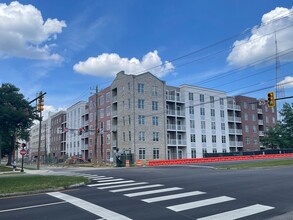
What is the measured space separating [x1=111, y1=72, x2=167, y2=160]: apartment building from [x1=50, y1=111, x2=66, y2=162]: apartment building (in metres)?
35.7

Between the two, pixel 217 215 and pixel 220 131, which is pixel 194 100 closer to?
pixel 220 131

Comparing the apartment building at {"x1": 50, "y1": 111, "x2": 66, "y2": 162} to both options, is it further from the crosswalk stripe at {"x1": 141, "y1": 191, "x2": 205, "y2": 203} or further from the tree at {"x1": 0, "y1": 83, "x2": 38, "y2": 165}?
the crosswalk stripe at {"x1": 141, "y1": 191, "x2": 205, "y2": 203}

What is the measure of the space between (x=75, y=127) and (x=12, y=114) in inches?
1975

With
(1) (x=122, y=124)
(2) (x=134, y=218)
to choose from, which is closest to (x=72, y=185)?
(2) (x=134, y=218)

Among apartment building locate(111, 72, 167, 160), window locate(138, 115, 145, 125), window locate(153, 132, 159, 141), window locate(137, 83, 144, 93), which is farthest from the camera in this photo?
window locate(153, 132, 159, 141)

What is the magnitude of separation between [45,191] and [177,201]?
619 cm

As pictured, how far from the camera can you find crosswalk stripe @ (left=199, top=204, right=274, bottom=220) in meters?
6.97

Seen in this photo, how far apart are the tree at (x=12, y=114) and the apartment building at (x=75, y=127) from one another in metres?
17.1

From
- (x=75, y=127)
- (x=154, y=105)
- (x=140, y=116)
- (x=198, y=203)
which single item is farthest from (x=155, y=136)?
(x=198, y=203)

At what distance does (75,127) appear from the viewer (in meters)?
77.4

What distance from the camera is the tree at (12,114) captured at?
84.3ft

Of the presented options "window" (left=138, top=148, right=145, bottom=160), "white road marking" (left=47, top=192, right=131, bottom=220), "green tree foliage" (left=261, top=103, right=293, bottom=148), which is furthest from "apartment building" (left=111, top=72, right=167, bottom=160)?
"white road marking" (left=47, top=192, right=131, bottom=220)

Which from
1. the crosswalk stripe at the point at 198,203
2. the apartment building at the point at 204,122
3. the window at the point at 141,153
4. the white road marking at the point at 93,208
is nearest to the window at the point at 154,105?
the apartment building at the point at 204,122

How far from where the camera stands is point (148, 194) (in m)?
10.4
